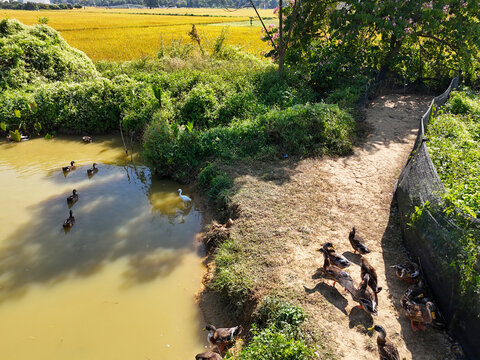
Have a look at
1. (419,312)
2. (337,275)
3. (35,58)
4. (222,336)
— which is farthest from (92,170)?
(419,312)

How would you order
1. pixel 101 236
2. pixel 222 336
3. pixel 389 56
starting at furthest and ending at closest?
1. pixel 389 56
2. pixel 101 236
3. pixel 222 336

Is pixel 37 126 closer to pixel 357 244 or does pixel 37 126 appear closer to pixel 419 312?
pixel 357 244

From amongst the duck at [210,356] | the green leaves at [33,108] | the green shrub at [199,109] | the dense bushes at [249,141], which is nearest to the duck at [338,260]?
the duck at [210,356]

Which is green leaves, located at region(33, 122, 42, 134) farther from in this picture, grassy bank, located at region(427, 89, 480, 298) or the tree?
grassy bank, located at region(427, 89, 480, 298)

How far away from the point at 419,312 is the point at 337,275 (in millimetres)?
1191

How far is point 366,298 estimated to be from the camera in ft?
15.5

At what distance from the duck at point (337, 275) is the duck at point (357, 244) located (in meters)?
0.77

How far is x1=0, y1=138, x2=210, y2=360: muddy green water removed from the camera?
198 inches

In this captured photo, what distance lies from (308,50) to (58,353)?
14996mm

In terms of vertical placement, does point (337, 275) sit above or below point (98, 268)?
above

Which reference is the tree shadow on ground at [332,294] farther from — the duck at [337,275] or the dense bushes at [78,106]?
the dense bushes at [78,106]

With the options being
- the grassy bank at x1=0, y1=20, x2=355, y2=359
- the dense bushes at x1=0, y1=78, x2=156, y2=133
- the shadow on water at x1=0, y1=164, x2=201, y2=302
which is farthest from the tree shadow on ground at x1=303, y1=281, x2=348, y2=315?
the dense bushes at x1=0, y1=78, x2=156, y2=133

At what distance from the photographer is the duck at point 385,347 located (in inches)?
155

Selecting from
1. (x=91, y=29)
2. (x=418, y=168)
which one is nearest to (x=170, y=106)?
(x=418, y=168)
